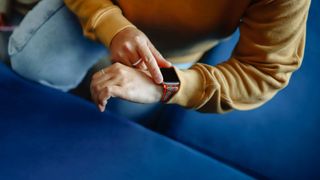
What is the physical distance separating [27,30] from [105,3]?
0.80 feet

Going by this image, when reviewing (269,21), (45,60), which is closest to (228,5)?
(269,21)

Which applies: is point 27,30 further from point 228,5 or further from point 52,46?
point 228,5

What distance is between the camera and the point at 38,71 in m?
0.89

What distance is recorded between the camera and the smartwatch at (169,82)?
2.08 feet

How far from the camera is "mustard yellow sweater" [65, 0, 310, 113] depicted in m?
0.64

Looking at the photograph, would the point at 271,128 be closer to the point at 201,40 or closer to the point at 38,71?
the point at 201,40

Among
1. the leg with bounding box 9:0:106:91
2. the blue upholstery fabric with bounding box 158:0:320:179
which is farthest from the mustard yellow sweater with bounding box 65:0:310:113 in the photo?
the blue upholstery fabric with bounding box 158:0:320:179

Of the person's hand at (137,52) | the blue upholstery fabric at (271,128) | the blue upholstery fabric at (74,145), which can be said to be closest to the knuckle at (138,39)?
the person's hand at (137,52)

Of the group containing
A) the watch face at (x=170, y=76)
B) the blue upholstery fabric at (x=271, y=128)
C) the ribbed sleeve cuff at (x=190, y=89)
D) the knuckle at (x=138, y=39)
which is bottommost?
the blue upholstery fabric at (x=271, y=128)

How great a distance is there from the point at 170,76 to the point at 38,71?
390 millimetres

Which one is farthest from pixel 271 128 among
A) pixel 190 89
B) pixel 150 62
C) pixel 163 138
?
pixel 150 62

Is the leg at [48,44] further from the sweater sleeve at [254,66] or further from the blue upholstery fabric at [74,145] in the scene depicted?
the sweater sleeve at [254,66]

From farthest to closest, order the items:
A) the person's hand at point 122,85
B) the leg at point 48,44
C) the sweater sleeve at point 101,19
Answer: the leg at point 48,44, the sweater sleeve at point 101,19, the person's hand at point 122,85

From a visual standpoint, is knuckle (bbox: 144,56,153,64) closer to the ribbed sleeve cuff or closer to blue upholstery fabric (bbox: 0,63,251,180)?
the ribbed sleeve cuff
